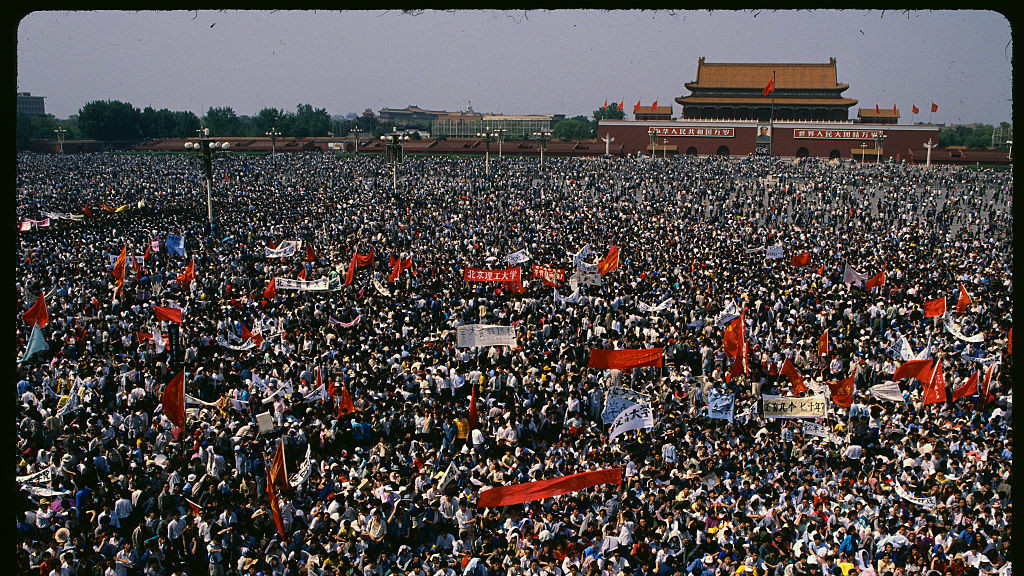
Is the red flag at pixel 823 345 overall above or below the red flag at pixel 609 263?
below

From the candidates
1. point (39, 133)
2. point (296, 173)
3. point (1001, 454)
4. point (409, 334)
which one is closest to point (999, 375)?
point (1001, 454)

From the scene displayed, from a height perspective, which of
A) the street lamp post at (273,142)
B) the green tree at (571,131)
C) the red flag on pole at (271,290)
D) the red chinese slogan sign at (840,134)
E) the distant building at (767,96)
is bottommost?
the red flag on pole at (271,290)

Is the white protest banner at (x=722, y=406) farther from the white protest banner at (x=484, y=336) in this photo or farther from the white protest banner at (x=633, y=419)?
the white protest banner at (x=484, y=336)

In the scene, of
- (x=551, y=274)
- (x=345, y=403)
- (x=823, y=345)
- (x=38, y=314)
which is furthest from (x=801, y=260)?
(x=38, y=314)

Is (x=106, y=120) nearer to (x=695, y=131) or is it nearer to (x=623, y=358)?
(x=695, y=131)

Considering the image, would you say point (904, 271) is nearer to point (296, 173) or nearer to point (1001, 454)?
point (1001, 454)

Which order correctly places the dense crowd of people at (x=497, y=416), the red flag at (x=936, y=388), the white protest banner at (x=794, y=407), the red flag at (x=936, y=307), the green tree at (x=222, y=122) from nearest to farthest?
the dense crowd of people at (x=497, y=416) < the white protest banner at (x=794, y=407) < the red flag at (x=936, y=388) < the red flag at (x=936, y=307) < the green tree at (x=222, y=122)

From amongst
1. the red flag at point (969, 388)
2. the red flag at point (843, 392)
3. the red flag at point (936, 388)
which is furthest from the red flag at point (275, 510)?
the red flag at point (969, 388)

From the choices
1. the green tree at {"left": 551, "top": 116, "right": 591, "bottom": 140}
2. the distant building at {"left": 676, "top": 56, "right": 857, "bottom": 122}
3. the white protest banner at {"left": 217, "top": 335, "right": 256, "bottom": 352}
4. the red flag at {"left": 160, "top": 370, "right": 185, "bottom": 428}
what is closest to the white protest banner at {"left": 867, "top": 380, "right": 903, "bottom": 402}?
the red flag at {"left": 160, "top": 370, "right": 185, "bottom": 428}
